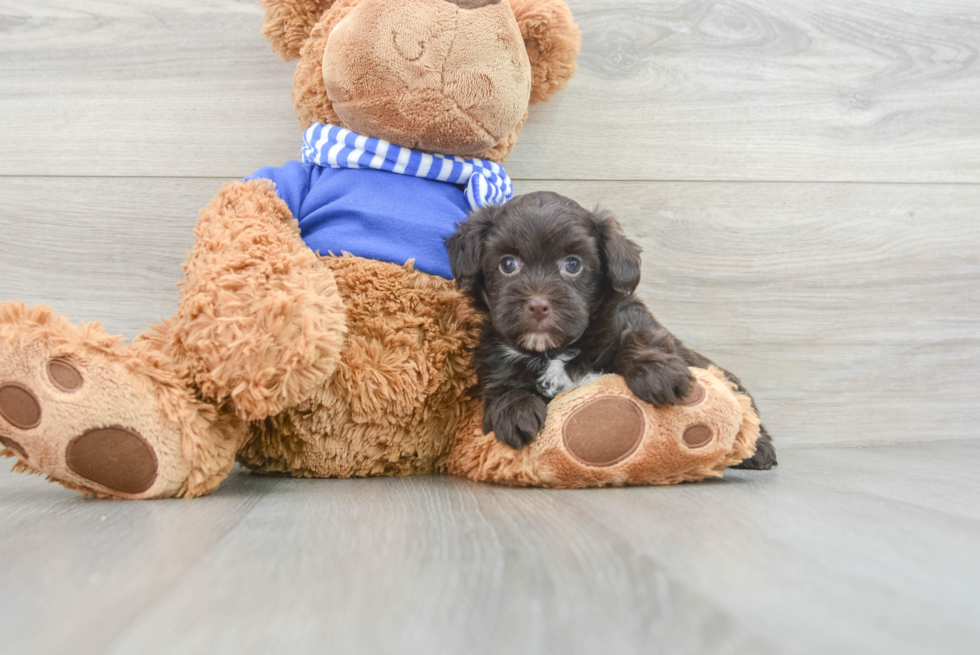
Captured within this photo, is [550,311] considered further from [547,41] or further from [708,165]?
[708,165]

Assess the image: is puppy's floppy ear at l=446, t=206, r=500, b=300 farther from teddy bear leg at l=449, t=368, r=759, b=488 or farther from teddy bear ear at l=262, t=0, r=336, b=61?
teddy bear ear at l=262, t=0, r=336, b=61

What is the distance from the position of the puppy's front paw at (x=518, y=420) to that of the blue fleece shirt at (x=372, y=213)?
0.35m

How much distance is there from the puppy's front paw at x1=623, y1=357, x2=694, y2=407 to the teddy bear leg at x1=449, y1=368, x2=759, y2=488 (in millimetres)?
19

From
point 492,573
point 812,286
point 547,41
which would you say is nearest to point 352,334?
point 492,573

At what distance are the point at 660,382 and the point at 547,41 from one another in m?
0.89

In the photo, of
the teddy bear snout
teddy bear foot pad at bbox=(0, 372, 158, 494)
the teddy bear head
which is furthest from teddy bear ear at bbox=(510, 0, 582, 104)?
teddy bear foot pad at bbox=(0, 372, 158, 494)

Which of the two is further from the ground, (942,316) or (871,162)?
(871,162)

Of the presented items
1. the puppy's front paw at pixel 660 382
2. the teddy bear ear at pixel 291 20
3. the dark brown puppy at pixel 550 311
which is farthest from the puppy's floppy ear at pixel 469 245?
the teddy bear ear at pixel 291 20

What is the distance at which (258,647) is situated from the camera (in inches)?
24.0

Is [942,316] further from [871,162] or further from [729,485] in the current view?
[729,485]

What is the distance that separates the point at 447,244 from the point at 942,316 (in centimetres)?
163

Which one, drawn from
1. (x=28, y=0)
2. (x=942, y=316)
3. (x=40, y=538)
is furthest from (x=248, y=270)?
(x=942, y=316)

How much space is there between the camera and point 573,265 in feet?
4.60

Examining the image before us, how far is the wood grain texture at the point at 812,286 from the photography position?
200 cm
